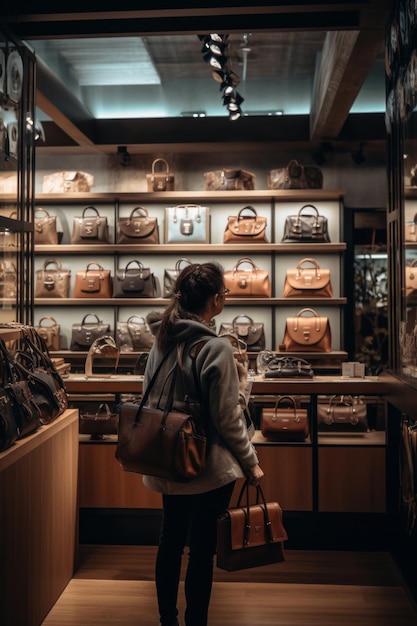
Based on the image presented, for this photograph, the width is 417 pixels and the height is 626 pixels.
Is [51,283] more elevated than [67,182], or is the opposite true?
[67,182]

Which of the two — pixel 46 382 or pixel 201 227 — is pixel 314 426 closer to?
pixel 46 382

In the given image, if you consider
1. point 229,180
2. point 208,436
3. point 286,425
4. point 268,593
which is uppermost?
point 229,180

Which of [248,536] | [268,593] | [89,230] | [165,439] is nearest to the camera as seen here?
[165,439]

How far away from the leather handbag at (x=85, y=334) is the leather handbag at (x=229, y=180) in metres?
1.59

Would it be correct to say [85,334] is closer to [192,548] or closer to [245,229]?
[245,229]

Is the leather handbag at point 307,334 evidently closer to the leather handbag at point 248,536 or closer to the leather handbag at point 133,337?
the leather handbag at point 133,337

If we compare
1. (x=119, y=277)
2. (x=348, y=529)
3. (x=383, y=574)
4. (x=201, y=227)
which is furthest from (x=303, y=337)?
(x=383, y=574)

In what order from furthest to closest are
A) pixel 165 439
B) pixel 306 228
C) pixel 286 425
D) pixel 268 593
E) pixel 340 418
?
pixel 306 228 < pixel 340 418 < pixel 286 425 < pixel 268 593 < pixel 165 439

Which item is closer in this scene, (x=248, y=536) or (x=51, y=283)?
(x=248, y=536)

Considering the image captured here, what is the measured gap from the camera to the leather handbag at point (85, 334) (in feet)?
20.5

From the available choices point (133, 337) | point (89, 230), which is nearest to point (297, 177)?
point (89, 230)

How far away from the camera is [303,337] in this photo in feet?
19.5

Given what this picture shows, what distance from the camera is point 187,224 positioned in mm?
6203

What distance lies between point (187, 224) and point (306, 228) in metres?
1.05
